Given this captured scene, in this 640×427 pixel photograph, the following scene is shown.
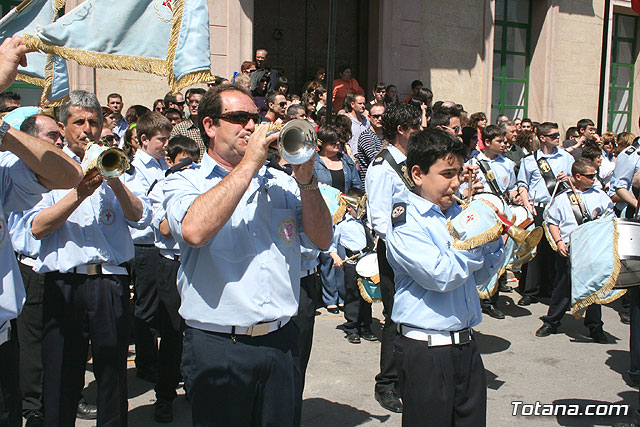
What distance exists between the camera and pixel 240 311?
9.12 feet

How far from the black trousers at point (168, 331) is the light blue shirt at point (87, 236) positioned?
0.88 metres

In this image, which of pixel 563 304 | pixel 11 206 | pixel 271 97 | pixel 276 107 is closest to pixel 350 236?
pixel 563 304

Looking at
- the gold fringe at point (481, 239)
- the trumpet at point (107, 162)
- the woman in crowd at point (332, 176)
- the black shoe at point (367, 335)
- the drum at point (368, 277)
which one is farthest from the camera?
the woman in crowd at point (332, 176)

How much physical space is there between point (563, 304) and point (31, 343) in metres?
5.38

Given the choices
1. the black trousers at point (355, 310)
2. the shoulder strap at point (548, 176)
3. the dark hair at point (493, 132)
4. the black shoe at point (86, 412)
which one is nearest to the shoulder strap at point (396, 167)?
the black trousers at point (355, 310)

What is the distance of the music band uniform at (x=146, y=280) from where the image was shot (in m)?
5.40

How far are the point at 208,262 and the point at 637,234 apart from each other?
3178mm

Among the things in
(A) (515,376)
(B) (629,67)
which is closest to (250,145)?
(A) (515,376)

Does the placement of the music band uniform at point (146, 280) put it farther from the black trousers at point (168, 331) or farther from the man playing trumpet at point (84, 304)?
the man playing trumpet at point (84, 304)

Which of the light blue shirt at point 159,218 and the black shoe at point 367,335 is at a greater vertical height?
the light blue shirt at point 159,218

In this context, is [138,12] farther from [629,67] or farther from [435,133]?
[629,67]

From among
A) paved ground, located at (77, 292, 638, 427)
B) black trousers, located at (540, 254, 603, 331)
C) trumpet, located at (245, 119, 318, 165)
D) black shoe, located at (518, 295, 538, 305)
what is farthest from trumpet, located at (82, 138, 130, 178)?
black shoe, located at (518, 295, 538, 305)

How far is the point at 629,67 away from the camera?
19000mm

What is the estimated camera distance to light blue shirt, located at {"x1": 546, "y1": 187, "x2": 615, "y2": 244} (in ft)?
23.6
